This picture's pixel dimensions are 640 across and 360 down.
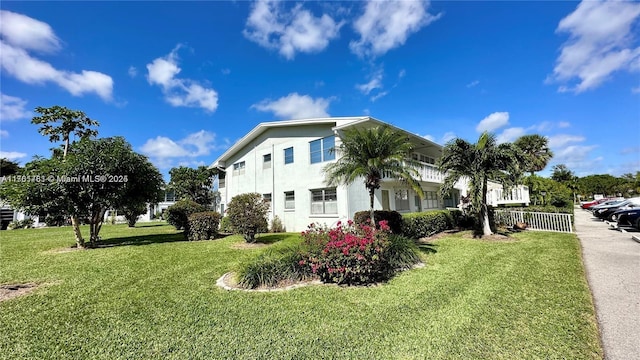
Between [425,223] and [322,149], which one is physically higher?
[322,149]

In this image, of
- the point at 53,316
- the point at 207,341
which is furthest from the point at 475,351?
the point at 53,316

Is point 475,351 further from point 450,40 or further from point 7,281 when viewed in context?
point 450,40

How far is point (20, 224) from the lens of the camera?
92.0ft

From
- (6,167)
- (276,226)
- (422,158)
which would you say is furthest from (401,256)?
(6,167)

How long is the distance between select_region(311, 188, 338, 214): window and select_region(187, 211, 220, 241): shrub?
20.7 ft

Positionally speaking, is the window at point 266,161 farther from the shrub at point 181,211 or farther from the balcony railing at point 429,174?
the balcony railing at point 429,174

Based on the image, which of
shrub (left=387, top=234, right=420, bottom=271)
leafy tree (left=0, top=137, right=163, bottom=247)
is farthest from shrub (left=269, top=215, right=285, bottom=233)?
shrub (left=387, top=234, right=420, bottom=271)

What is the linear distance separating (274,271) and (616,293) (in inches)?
307

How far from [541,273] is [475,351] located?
543 centimetres

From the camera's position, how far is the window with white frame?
1841 cm

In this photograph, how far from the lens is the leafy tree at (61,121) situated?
13496mm

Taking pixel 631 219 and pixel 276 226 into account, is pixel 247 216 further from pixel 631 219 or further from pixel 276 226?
pixel 631 219

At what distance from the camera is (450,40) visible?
14.2 m

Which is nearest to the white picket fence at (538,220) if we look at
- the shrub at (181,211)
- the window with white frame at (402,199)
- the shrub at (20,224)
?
the window with white frame at (402,199)
